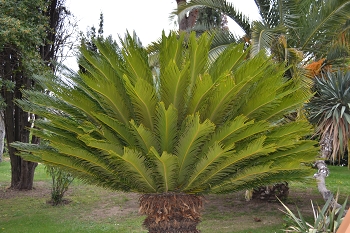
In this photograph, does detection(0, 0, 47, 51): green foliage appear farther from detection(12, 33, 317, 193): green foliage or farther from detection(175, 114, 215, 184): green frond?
detection(175, 114, 215, 184): green frond

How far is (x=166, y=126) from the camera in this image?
13.9 feet

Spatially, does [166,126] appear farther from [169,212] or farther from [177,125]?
[169,212]

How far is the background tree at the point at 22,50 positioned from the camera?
954 centimetres

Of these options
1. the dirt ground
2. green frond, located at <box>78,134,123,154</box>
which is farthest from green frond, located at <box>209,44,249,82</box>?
the dirt ground

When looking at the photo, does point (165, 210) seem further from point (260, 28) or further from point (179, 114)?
point (260, 28)

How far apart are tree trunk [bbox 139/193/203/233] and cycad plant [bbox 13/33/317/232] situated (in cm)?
1

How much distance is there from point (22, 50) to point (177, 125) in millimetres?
6925

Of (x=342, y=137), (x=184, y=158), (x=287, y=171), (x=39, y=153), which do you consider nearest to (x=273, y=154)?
(x=287, y=171)

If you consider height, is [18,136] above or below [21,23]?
below

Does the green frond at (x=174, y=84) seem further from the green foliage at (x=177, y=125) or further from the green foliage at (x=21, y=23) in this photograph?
the green foliage at (x=21, y=23)

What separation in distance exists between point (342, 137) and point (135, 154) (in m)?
5.96

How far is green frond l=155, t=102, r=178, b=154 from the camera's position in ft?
13.5

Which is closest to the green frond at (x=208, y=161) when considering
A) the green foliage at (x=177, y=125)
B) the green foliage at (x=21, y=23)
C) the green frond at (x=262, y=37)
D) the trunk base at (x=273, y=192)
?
the green foliage at (x=177, y=125)

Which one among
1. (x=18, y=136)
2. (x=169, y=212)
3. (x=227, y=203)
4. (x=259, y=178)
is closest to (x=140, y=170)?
(x=169, y=212)
